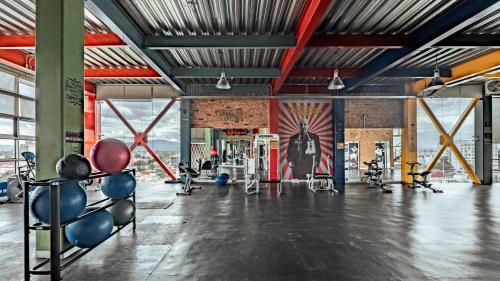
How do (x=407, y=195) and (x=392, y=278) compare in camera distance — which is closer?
(x=392, y=278)

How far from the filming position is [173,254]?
3350mm

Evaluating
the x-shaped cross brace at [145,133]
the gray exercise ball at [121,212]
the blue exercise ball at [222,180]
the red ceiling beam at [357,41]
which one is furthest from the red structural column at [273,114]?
the gray exercise ball at [121,212]

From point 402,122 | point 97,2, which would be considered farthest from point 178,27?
point 402,122

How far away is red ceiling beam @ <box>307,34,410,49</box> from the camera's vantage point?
5.57 meters

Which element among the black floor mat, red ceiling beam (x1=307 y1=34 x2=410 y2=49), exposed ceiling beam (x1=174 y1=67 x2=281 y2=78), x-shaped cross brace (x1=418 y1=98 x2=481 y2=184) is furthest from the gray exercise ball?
x-shaped cross brace (x1=418 y1=98 x2=481 y2=184)

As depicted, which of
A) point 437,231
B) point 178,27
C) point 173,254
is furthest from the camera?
point 178,27

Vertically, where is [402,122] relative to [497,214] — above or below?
above

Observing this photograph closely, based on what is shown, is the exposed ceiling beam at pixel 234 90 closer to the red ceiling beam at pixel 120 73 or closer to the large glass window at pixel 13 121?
the red ceiling beam at pixel 120 73

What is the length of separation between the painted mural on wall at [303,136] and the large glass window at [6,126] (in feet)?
27.5

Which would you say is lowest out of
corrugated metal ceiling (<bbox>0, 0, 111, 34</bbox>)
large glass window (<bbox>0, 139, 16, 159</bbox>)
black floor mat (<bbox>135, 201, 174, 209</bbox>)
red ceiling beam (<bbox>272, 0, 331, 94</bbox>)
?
black floor mat (<bbox>135, 201, 174, 209</bbox>)

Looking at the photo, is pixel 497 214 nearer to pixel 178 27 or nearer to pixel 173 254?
pixel 173 254

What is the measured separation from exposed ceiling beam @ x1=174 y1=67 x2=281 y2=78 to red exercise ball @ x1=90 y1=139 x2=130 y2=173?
199 inches

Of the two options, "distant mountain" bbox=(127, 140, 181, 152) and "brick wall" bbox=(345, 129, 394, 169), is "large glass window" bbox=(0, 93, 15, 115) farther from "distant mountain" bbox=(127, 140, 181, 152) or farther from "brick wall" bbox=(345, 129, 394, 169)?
"brick wall" bbox=(345, 129, 394, 169)

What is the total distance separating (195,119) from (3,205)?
596cm
